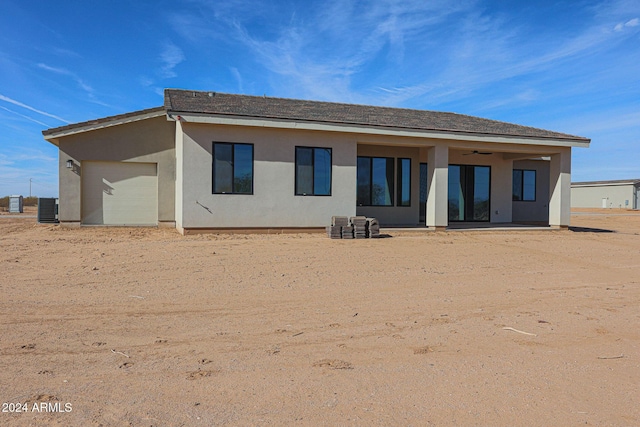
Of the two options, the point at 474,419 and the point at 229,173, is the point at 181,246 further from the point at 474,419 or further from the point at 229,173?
the point at 474,419

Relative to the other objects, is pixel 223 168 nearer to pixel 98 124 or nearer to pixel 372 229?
pixel 372 229

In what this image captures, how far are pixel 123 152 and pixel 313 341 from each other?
44.9ft

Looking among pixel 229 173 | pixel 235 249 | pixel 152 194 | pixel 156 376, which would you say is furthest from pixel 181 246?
pixel 156 376

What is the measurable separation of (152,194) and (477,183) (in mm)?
13483

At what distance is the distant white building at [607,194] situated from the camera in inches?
1686

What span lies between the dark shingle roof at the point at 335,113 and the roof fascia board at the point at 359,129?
100 mm

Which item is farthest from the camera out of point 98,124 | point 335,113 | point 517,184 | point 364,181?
point 517,184

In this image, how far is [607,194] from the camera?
46312 millimetres

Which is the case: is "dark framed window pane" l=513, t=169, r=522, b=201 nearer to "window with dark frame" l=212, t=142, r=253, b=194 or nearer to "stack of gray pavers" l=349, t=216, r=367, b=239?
"stack of gray pavers" l=349, t=216, r=367, b=239

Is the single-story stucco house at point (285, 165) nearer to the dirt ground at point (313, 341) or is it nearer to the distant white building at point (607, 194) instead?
the dirt ground at point (313, 341)

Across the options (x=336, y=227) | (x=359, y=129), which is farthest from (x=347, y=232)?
(x=359, y=129)

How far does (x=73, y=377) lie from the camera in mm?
3596

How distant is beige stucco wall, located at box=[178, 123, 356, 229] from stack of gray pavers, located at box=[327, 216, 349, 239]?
3.79 ft

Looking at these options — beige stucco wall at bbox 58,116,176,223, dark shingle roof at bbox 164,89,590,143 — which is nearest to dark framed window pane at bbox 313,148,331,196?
dark shingle roof at bbox 164,89,590,143
